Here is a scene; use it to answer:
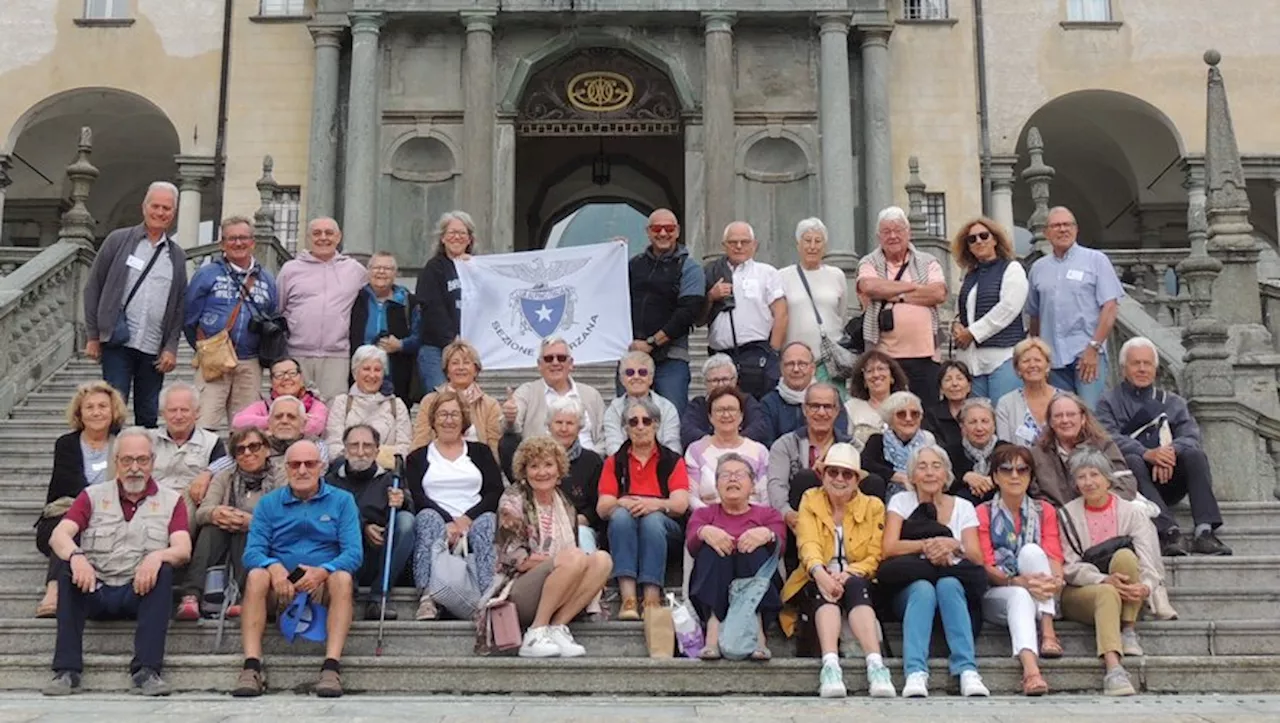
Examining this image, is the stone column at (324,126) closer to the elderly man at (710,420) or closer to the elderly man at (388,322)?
the elderly man at (388,322)

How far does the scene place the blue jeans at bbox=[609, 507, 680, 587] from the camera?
299 inches

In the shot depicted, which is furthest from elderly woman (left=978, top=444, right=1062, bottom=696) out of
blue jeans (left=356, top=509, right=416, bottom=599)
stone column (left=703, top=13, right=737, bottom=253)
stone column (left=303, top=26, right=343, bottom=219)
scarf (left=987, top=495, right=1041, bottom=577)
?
stone column (left=303, top=26, right=343, bottom=219)

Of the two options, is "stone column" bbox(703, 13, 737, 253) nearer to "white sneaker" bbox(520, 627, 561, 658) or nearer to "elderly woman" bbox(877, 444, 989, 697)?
"elderly woman" bbox(877, 444, 989, 697)

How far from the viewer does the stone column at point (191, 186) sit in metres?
23.9

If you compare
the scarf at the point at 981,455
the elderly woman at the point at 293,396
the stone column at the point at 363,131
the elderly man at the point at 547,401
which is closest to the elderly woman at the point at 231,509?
the elderly woman at the point at 293,396

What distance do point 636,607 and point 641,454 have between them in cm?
95

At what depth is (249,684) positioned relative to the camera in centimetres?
673

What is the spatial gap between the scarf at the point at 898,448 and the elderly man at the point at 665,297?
6.50ft

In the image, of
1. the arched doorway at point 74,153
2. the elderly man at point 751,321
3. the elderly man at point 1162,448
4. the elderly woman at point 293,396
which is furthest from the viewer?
the arched doorway at point 74,153

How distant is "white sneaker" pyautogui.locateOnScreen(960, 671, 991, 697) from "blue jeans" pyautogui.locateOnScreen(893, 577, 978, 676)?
0.18ft

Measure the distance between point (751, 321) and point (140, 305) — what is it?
14.6ft

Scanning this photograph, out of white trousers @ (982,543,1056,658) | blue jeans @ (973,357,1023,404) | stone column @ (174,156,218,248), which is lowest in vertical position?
white trousers @ (982,543,1056,658)

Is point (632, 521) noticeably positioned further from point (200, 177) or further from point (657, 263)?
point (200, 177)

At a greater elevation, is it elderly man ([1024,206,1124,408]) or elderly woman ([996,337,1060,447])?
elderly man ([1024,206,1124,408])
